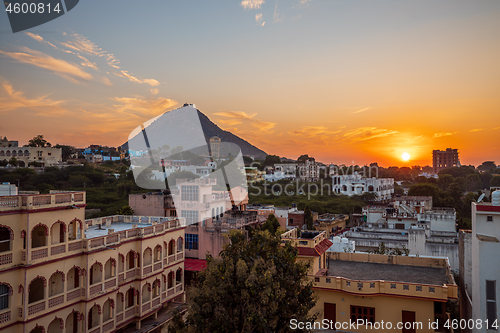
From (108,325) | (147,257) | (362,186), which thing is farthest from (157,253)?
(362,186)

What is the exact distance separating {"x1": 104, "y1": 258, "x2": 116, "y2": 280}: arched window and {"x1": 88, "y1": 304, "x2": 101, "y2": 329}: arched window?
1.31 meters

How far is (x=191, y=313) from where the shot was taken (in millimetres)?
8852

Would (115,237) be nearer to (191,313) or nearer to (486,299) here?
(191,313)

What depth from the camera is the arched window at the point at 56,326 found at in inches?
503

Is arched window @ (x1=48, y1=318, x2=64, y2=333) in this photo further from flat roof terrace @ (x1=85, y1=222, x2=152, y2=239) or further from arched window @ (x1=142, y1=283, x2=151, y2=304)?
arched window @ (x1=142, y1=283, x2=151, y2=304)

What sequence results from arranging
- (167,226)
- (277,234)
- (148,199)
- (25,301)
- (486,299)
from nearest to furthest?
1. (277,234)
2. (25,301)
3. (486,299)
4. (167,226)
5. (148,199)

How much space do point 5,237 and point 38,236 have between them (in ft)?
4.68

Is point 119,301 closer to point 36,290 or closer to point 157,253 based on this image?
point 157,253

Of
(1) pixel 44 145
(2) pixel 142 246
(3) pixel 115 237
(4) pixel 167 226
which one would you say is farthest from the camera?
(1) pixel 44 145

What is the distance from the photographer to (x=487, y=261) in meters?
12.3

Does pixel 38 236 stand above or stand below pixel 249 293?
above


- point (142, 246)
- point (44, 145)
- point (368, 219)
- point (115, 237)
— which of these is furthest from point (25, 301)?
point (44, 145)

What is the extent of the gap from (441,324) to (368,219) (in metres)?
29.3

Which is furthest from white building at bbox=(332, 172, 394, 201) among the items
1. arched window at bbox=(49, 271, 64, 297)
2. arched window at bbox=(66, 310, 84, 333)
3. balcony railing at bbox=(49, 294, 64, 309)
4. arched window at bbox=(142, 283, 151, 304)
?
balcony railing at bbox=(49, 294, 64, 309)
